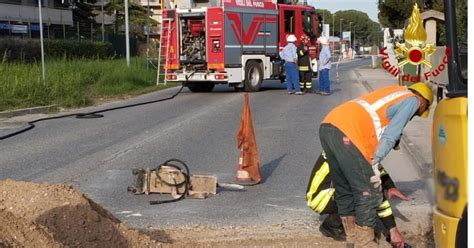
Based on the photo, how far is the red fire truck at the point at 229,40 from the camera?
21375 mm

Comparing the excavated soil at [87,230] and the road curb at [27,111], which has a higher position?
the road curb at [27,111]

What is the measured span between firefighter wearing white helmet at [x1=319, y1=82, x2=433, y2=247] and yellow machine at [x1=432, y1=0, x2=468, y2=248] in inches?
41.9

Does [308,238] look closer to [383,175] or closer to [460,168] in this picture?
[383,175]

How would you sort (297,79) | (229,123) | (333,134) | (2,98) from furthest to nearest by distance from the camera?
(297,79)
(2,98)
(229,123)
(333,134)

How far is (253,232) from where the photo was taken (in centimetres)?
615

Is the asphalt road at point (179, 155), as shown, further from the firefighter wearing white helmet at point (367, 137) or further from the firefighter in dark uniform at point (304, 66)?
the firefighter in dark uniform at point (304, 66)

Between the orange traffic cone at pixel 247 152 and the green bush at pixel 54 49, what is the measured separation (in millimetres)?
25194

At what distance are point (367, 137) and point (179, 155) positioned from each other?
5645 mm

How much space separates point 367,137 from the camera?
190 inches

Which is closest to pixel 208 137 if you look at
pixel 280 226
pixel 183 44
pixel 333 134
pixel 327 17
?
pixel 280 226

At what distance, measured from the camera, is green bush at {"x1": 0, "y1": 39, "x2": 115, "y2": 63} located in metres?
36.0

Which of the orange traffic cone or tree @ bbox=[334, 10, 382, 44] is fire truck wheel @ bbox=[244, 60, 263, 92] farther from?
tree @ bbox=[334, 10, 382, 44]

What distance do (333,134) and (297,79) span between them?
53.7 ft

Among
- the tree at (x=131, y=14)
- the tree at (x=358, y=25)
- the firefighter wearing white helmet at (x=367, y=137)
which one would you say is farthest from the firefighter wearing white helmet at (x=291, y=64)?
the tree at (x=358, y=25)
